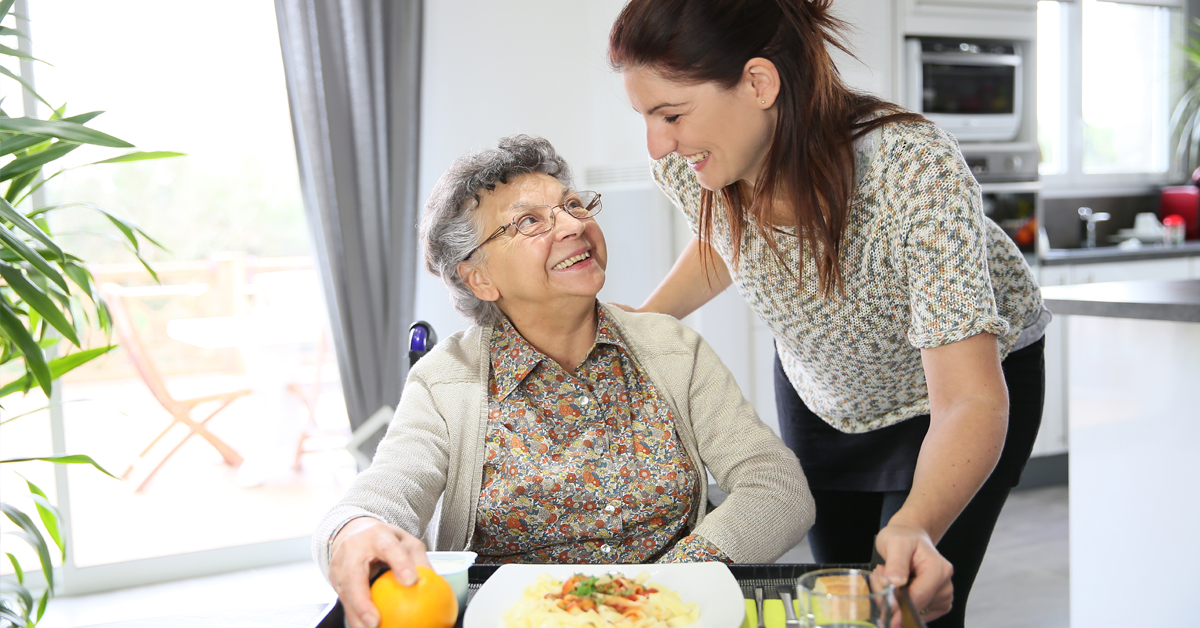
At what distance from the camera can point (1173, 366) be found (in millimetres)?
1981

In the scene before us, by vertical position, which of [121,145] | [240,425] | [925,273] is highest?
[121,145]

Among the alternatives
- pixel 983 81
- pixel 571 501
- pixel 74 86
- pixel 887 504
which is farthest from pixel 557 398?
pixel 983 81

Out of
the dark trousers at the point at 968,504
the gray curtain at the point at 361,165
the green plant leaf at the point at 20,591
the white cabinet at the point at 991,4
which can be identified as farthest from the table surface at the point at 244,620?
the white cabinet at the point at 991,4

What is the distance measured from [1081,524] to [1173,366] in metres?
0.46

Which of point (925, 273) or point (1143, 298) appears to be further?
point (1143, 298)

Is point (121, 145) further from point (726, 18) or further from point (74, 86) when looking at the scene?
point (74, 86)

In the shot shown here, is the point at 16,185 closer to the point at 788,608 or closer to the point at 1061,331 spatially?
the point at 788,608

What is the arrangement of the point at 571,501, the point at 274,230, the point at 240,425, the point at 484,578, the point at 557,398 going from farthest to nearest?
the point at 240,425 < the point at 274,230 < the point at 557,398 < the point at 571,501 < the point at 484,578

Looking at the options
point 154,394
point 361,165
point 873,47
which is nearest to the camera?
→ point 361,165

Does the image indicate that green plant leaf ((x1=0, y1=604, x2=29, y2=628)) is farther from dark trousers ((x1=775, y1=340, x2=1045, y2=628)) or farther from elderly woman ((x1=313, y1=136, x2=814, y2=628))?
dark trousers ((x1=775, y1=340, x2=1045, y2=628))

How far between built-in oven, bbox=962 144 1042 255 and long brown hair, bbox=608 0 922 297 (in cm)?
288

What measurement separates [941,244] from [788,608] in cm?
49

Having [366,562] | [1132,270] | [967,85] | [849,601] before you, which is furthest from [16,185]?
[1132,270]

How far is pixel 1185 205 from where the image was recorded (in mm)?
4758
